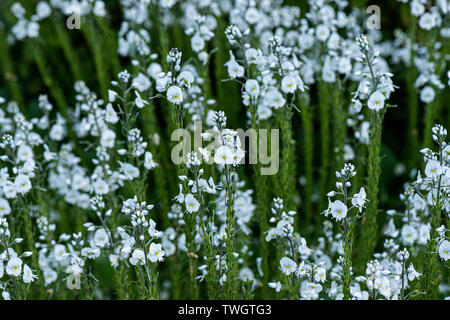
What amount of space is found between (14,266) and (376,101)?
223cm

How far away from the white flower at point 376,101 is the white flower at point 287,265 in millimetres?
1015

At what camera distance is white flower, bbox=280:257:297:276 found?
9.78 ft

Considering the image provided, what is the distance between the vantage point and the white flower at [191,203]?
2977mm

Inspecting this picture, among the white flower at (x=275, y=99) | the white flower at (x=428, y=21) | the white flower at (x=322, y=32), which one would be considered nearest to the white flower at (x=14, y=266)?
the white flower at (x=275, y=99)

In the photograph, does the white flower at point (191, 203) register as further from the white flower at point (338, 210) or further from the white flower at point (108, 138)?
the white flower at point (108, 138)

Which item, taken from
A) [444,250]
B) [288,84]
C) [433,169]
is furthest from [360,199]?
[288,84]

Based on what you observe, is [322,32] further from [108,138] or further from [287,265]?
[287,265]

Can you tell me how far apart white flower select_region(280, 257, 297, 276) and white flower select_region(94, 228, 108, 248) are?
1152mm

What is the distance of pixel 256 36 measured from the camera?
465 cm

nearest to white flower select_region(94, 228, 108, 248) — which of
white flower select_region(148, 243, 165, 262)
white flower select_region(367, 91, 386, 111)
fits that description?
white flower select_region(148, 243, 165, 262)

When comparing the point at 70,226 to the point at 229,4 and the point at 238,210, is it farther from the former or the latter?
the point at 229,4

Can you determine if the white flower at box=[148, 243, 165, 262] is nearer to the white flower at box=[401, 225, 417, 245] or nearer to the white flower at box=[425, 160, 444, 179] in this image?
the white flower at box=[425, 160, 444, 179]

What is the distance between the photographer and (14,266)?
3045 millimetres
